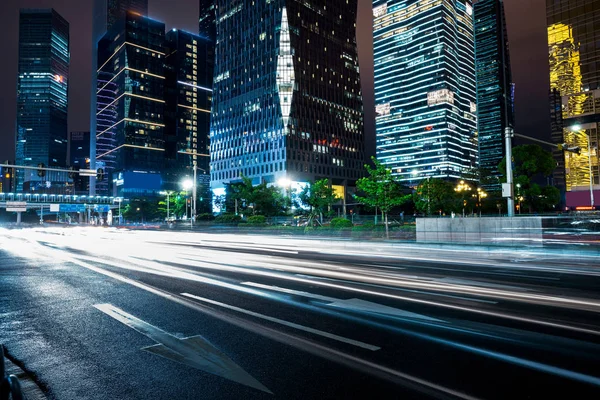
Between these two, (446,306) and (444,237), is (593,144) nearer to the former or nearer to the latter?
(444,237)

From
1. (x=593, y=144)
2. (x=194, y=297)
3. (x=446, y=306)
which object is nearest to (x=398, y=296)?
(x=446, y=306)

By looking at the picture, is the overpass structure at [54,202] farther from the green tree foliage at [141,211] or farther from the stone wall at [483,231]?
the stone wall at [483,231]

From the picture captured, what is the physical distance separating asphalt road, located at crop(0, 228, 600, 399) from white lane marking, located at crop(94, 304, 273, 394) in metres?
0.03

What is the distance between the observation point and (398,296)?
8.91 m

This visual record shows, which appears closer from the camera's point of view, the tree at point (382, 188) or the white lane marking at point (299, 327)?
the white lane marking at point (299, 327)

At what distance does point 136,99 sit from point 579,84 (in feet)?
520

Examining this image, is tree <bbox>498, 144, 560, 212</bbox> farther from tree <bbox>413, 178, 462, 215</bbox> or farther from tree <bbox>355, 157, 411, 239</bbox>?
tree <bbox>355, 157, 411, 239</bbox>

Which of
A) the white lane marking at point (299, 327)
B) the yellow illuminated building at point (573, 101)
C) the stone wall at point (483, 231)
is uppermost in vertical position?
the yellow illuminated building at point (573, 101)

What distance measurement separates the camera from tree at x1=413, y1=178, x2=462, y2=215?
61812mm

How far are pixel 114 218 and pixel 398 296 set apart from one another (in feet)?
520

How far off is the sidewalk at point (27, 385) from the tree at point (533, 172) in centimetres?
5781

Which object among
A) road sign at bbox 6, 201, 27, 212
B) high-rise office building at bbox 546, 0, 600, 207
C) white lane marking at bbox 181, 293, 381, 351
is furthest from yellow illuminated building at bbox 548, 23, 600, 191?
road sign at bbox 6, 201, 27, 212

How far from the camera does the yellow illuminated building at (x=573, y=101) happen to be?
5872 centimetres

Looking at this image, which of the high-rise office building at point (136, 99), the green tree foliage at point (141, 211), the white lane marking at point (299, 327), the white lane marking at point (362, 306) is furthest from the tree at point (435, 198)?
the high-rise office building at point (136, 99)
